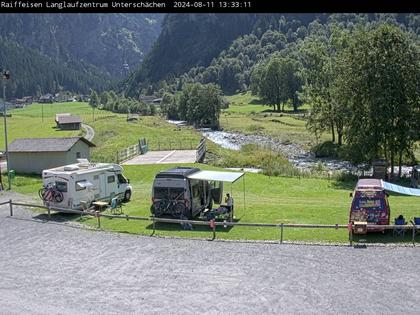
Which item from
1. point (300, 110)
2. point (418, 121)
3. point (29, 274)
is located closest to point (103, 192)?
point (29, 274)

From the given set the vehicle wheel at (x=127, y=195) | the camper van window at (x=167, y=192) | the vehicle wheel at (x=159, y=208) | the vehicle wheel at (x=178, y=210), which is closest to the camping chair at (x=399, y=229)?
the vehicle wheel at (x=178, y=210)

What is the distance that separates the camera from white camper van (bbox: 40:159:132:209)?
1194 inches

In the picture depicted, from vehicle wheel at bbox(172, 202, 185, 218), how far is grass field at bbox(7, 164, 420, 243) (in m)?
0.58

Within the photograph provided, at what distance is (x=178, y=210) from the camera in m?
27.8

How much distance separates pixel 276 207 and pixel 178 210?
21.2 ft

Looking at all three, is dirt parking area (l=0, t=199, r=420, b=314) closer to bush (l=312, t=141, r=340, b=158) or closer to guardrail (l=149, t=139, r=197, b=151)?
guardrail (l=149, t=139, r=197, b=151)

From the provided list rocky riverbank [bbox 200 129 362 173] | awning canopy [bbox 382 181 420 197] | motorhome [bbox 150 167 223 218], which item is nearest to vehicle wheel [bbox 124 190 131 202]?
motorhome [bbox 150 167 223 218]

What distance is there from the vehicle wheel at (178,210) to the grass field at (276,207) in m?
0.58

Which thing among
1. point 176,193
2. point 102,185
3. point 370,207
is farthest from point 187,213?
point 370,207

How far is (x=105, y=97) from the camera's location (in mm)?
196375

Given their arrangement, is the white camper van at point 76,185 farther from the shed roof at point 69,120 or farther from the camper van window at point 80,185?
the shed roof at point 69,120

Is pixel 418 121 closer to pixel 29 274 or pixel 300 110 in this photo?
pixel 29 274

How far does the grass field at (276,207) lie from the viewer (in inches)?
999
